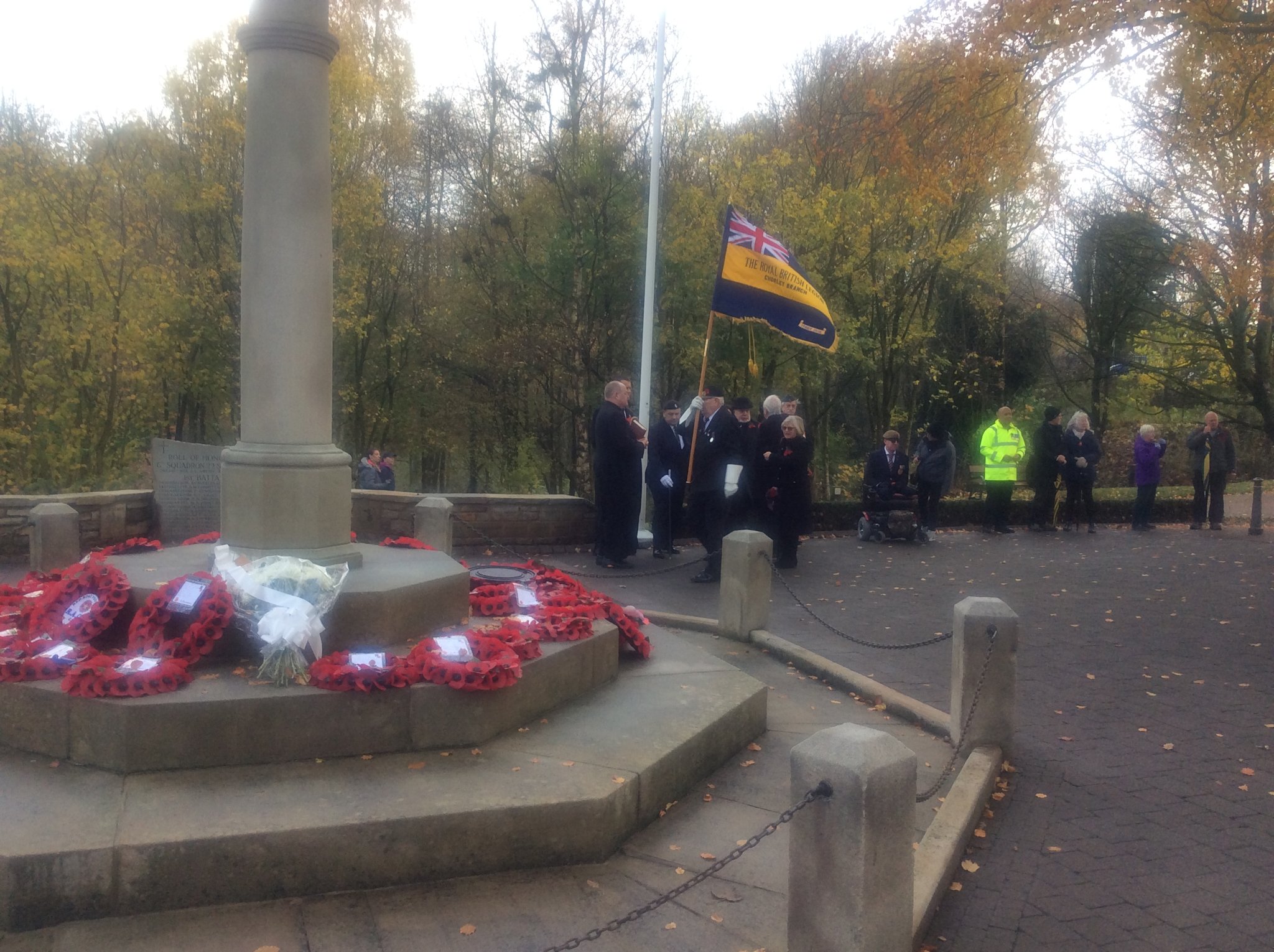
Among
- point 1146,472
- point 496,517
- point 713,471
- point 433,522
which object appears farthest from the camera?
point 1146,472

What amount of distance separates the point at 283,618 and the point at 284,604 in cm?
16

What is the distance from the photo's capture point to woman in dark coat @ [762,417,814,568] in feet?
38.7

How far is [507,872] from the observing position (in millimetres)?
4016

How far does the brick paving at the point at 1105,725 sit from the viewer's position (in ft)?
12.9

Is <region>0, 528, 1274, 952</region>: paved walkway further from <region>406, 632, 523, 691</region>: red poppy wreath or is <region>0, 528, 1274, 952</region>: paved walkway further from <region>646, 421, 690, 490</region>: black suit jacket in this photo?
<region>646, 421, 690, 490</region>: black suit jacket

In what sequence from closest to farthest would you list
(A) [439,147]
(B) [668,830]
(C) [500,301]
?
1. (B) [668,830]
2. (C) [500,301]
3. (A) [439,147]

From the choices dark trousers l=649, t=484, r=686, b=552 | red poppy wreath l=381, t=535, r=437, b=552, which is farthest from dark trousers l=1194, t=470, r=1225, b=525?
red poppy wreath l=381, t=535, r=437, b=552

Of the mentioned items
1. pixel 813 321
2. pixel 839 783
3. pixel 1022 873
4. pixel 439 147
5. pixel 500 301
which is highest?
pixel 439 147

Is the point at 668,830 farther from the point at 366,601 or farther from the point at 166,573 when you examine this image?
the point at 166,573

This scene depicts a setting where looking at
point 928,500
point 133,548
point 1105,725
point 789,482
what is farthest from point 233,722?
point 928,500

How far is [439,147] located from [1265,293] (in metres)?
20.0

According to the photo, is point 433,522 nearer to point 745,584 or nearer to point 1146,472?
point 745,584

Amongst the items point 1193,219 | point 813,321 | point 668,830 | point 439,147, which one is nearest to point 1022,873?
point 668,830

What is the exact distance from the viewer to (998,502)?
1684 centimetres
